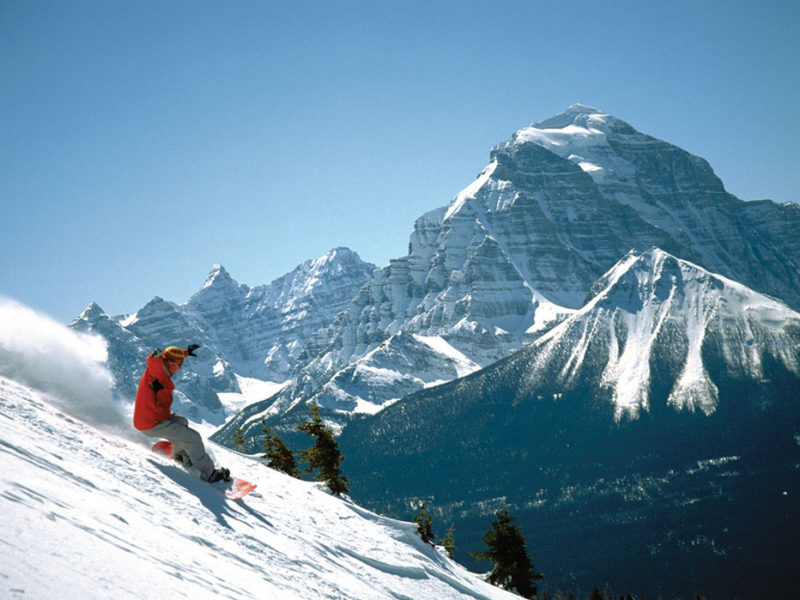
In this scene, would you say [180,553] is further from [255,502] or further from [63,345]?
[63,345]

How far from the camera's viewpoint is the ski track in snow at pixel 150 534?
25.6 ft

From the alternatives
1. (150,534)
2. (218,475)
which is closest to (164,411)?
(218,475)

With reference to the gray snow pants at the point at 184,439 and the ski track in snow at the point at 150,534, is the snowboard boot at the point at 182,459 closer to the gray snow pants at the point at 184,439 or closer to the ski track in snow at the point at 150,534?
the gray snow pants at the point at 184,439

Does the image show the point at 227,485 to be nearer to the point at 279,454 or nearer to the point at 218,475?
the point at 218,475

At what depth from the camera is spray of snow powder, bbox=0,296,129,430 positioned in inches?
600

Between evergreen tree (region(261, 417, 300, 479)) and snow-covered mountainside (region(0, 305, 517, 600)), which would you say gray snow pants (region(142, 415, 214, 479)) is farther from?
evergreen tree (region(261, 417, 300, 479))

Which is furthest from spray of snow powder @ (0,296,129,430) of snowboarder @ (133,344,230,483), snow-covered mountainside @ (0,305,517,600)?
snowboarder @ (133,344,230,483)

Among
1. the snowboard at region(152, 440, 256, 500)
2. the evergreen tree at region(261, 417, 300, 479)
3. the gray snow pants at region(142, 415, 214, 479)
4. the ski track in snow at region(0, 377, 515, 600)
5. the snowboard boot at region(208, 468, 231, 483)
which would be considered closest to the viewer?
the ski track in snow at region(0, 377, 515, 600)

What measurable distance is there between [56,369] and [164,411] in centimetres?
294

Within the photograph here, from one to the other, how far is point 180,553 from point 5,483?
8.33 ft

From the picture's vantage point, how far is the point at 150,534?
1043 centimetres

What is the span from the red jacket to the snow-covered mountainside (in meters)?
0.76

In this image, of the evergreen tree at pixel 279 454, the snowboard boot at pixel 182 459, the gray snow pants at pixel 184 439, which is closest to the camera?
the gray snow pants at pixel 184 439

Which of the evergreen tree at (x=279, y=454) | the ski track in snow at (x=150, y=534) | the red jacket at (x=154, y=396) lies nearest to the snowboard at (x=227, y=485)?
the ski track in snow at (x=150, y=534)
